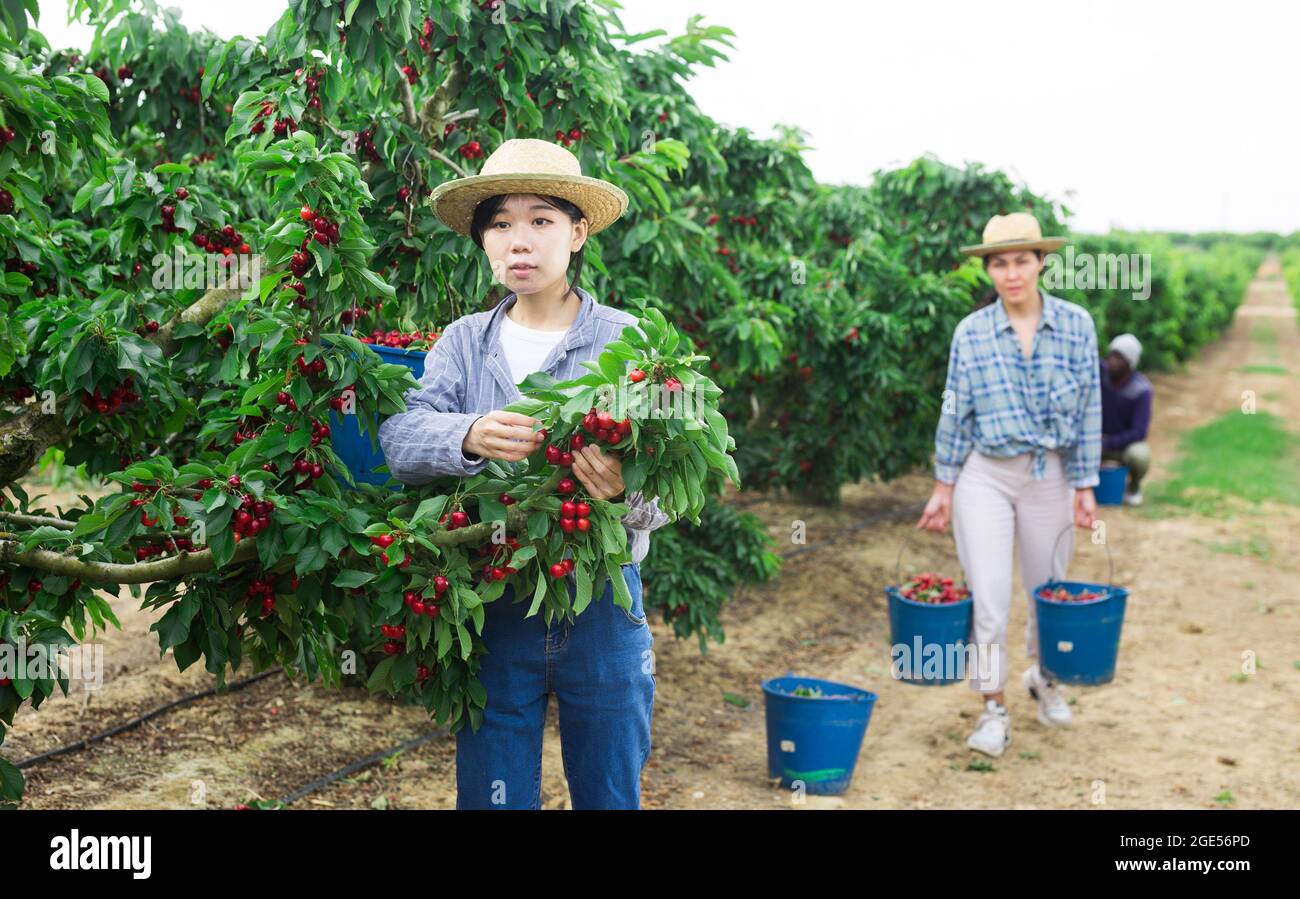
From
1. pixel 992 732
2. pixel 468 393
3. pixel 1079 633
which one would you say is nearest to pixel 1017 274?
pixel 1079 633

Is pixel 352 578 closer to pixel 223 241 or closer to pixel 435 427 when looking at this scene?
pixel 435 427

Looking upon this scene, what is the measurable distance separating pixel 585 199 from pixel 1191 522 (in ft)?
31.4

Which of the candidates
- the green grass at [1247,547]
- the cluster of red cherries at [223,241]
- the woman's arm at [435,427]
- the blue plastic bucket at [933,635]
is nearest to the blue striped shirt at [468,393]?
the woman's arm at [435,427]

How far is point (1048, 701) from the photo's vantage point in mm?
5852

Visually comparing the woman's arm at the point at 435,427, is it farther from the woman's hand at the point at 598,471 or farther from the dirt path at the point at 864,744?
the dirt path at the point at 864,744

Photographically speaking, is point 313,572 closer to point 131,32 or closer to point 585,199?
point 585,199

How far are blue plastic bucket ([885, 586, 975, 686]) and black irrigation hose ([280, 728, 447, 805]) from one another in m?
2.12

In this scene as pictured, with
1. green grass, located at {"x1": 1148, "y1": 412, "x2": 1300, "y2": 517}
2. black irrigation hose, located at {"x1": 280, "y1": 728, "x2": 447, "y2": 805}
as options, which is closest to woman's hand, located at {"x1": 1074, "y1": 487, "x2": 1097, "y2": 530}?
black irrigation hose, located at {"x1": 280, "y1": 728, "x2": 447, "y2": 805}

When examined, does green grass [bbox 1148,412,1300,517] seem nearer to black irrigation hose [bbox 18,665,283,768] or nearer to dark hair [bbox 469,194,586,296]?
black irrigation hose [bbox 18,665,283,768]

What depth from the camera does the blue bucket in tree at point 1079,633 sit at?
18.0 ft

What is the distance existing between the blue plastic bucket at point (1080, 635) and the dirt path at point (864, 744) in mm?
332

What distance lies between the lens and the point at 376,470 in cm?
299

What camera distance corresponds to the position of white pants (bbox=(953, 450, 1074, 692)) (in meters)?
5.29
